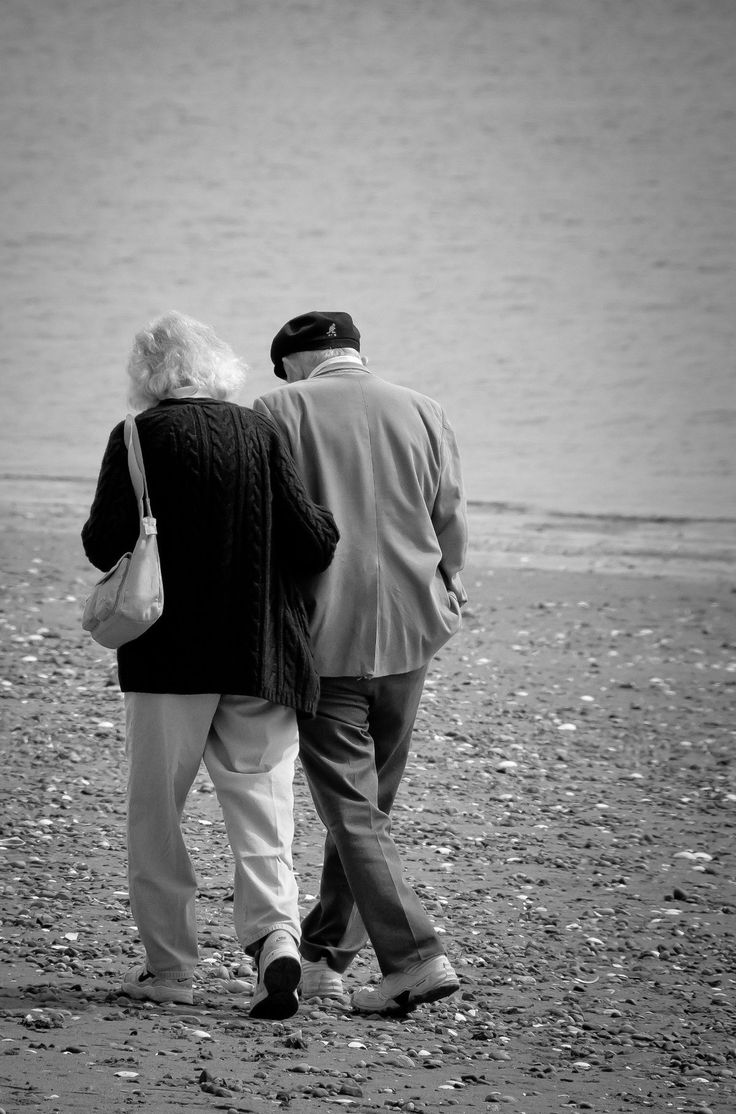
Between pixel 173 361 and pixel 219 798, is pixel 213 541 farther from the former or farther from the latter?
pixel 219 798

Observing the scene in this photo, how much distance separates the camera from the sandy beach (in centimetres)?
325

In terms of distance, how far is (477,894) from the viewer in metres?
4.83

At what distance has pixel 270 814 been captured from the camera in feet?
11.5

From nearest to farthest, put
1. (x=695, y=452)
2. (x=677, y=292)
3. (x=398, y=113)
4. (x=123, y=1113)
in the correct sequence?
(x=123, y=1113)
(x=695, y=452)
(x=677, y=292)
(x=398, y=113)

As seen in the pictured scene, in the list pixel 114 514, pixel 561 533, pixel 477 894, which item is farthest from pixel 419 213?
pixel 114 514

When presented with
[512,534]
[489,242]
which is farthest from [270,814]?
[489,242]

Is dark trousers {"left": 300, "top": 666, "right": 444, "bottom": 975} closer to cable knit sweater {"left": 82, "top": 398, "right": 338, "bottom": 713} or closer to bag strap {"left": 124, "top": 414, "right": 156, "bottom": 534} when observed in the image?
cable knit sweater {"left": 82, "top": 398, "right": 338, "bottom": 713}

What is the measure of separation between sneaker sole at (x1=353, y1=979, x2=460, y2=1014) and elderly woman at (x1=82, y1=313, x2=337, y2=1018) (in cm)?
28

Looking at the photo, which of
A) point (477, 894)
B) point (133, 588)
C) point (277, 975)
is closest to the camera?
point (133, 588)

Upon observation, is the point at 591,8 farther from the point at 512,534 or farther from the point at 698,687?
the point at 698,687

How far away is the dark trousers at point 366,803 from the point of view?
11.5ft

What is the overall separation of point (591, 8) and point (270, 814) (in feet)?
191

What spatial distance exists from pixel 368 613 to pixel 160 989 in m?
1.06

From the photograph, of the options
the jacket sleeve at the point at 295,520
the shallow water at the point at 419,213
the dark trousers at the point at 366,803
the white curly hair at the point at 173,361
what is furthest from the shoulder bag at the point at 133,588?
the shallow water at the point at 419,213
